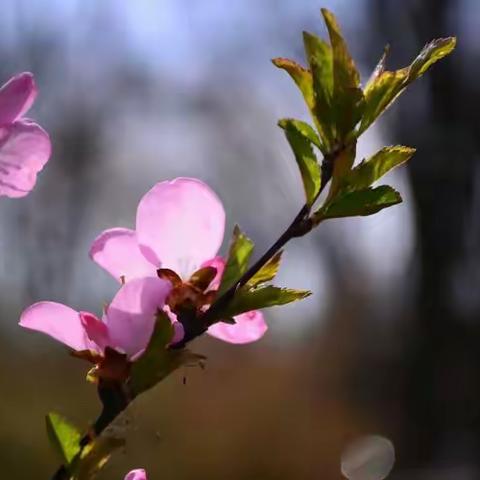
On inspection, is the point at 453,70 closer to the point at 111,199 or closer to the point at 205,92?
the point at 205,92

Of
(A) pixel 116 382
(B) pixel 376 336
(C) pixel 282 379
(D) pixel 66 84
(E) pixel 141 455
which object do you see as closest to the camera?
(A) pixel 116 382

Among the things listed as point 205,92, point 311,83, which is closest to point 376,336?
point 205,92

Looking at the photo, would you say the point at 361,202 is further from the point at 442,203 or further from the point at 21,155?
the point at 442,203

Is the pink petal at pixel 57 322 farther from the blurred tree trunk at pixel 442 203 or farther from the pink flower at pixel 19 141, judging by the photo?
the blurred tree trunk at pixel 442 203

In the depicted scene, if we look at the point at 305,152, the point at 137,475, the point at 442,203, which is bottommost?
the point at 442,203

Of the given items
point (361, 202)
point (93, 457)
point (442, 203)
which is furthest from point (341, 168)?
point (442, 203)

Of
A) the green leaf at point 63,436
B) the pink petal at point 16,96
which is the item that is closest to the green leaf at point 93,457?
the green leaf at point 63,436
